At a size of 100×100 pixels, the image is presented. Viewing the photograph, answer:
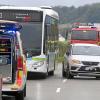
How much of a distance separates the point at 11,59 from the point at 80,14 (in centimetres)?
10635

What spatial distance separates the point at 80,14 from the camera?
397 ft

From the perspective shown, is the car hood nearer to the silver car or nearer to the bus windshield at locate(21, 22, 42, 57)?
the silver car

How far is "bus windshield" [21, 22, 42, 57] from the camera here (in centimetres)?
2584

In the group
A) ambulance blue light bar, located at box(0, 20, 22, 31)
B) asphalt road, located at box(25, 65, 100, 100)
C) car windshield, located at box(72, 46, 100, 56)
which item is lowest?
asphalt road, located at box(25, 65, 100, 100)

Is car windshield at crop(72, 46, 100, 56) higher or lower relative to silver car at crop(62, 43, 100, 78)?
higher

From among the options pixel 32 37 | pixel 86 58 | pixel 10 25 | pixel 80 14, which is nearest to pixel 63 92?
pixel 10 25

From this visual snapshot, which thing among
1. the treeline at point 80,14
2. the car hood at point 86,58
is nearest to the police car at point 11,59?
the car hood at point 86,58

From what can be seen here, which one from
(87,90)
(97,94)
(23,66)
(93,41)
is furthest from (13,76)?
(93,41)

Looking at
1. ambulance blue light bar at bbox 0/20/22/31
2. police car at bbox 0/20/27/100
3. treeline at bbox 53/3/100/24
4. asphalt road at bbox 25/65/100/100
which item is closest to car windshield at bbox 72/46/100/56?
asphalt road at bbox 25/65/100/100

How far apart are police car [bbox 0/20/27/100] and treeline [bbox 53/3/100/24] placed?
92.3m

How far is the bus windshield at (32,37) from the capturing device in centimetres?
2584

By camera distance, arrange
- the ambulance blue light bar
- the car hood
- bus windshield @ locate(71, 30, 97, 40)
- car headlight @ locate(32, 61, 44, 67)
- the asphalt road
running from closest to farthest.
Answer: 1. the ambulance blue light bar
2. the asphalt road
3. car headlight @ locate(32, 61, 44, 67)
4. the car hood
5. bus windshield @ locate(71, 30, 97, 40)

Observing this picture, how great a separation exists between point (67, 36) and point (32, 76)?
1498 cm

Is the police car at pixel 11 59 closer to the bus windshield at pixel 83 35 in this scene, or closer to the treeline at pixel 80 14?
the bus windshield at pixel 83 35
